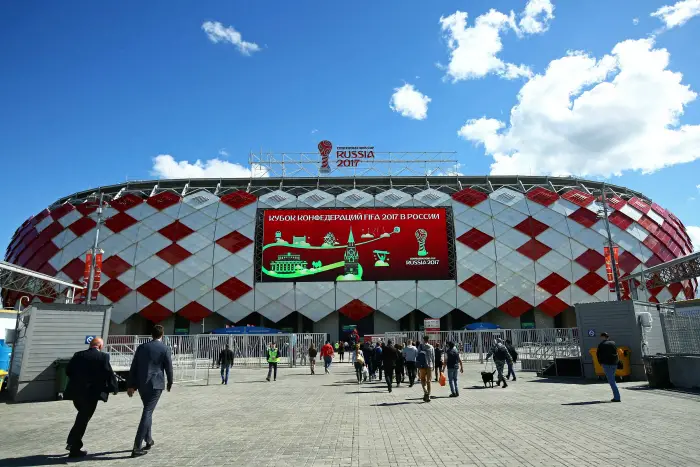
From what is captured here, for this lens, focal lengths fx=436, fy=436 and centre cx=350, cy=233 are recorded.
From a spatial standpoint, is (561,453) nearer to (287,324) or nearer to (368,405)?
(368,405)

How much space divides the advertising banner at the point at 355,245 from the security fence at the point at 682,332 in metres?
23.4

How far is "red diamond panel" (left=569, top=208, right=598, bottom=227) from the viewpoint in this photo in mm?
38844

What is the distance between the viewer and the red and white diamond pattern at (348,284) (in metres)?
36.2

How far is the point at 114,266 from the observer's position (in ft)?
122

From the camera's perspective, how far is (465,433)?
264 inches

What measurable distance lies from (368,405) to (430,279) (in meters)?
26.7

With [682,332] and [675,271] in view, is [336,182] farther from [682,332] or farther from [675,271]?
[682,332]

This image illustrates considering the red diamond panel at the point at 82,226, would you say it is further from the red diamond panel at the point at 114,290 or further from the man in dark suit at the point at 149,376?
the man in dark suit at the point at 149,376

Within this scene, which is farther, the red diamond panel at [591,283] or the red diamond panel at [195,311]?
the red diamond panel at [591,283]

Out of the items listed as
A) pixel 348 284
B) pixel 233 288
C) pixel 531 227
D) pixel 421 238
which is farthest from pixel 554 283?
pixel 233 288

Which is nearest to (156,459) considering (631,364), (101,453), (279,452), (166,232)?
(101,453)

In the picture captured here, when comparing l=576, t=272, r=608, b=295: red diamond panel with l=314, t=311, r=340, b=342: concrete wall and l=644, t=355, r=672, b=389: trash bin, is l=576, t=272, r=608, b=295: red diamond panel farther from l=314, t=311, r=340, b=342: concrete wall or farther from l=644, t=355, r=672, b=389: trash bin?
l=644, t=355, r=672, b=389: trash bin

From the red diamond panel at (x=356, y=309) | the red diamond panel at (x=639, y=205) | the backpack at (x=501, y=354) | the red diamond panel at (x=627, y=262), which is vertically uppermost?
the red diamond panel at (x=639, y=205)

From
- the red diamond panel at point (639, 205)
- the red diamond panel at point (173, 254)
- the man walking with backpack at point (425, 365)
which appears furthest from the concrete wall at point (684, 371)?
the red diamond panel at point (639, 205)
